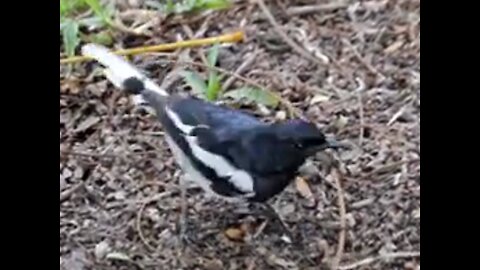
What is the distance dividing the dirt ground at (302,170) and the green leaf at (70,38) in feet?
0.23

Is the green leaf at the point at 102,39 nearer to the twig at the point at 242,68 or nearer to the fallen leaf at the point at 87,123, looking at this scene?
the fallen leaf at the point at 87,123

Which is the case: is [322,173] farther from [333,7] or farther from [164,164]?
[333,7]

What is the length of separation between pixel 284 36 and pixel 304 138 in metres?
0.95

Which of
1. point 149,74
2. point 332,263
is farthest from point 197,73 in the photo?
point 332,263

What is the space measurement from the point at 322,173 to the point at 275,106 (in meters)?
0.34

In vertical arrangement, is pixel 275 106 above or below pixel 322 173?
above

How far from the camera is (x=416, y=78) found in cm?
371

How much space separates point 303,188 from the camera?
3.37 metres

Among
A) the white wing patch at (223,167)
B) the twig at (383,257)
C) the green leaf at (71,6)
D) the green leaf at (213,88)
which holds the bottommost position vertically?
the twig at (383,257)

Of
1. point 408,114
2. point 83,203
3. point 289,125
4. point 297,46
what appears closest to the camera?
point 289,125

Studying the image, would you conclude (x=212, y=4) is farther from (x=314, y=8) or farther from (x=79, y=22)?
(x=79, y=22)

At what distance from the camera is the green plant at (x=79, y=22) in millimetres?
3781

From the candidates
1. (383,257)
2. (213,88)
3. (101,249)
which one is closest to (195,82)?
(213,88)

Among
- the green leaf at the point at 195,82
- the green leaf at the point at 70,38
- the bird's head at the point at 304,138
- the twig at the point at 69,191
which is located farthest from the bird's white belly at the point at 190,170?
the green leaf at the point at 70,38
